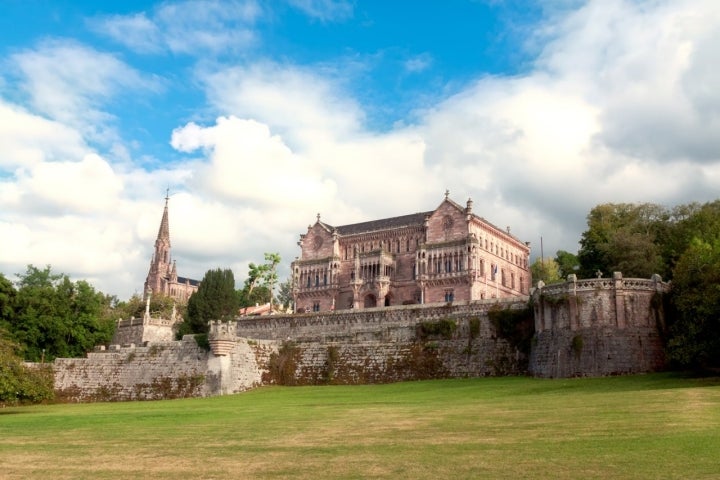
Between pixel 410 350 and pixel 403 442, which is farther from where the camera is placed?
pixel 410 350

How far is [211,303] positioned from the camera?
2943 inches

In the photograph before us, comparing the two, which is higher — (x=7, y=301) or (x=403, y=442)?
(x=7, y=301)

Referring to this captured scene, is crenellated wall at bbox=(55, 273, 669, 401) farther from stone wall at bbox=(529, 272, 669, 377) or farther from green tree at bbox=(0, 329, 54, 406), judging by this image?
green tree at bbox=(0, 329, 54, 406)

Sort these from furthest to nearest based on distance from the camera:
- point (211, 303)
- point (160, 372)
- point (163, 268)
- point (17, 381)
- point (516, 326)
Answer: point (163, 268) → point (211, 303) → point (160, 372) → point (516, 326) → point (17, 381)

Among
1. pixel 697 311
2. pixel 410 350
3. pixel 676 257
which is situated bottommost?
pixel 410 350

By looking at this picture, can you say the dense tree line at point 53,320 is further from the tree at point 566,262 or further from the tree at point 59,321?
the tree at point 566,262

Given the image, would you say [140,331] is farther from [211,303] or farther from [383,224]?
[383,224]

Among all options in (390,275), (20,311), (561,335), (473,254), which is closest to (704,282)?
(561,335)

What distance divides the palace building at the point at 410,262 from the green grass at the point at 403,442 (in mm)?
50173

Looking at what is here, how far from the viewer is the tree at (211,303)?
73.9m

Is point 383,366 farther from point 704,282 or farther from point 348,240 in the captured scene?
point 348,240

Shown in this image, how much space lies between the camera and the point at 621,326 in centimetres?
3778

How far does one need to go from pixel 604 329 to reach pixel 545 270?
6100 cm

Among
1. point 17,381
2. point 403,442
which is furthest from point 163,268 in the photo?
point 403,442
